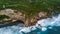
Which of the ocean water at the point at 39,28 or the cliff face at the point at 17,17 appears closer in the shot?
the ocean water at the point at 39,28

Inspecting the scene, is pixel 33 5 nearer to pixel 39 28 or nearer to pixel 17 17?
pixel 17 17

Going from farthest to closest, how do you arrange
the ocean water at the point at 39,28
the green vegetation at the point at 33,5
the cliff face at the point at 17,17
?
the green vegetation at the point at 33,5
the cliff face at the point at 17,17
the ocean water at the point at 39,28

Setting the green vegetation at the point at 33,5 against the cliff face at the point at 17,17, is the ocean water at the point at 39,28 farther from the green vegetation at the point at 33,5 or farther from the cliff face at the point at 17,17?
the green vegetation at the point at 33,5

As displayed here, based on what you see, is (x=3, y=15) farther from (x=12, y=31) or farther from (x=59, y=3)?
(x=59, y=3)

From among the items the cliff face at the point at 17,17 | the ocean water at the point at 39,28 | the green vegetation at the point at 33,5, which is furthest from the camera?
the green vegetation at the point at 33,5

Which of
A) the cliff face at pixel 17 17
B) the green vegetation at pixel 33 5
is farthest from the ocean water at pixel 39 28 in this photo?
the green vegetation at pixel 33 5

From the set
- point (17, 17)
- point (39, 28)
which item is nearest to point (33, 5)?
point (17, 17)

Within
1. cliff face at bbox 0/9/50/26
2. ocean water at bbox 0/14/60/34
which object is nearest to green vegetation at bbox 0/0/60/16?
cliff face at bbox 0/9/50/26
